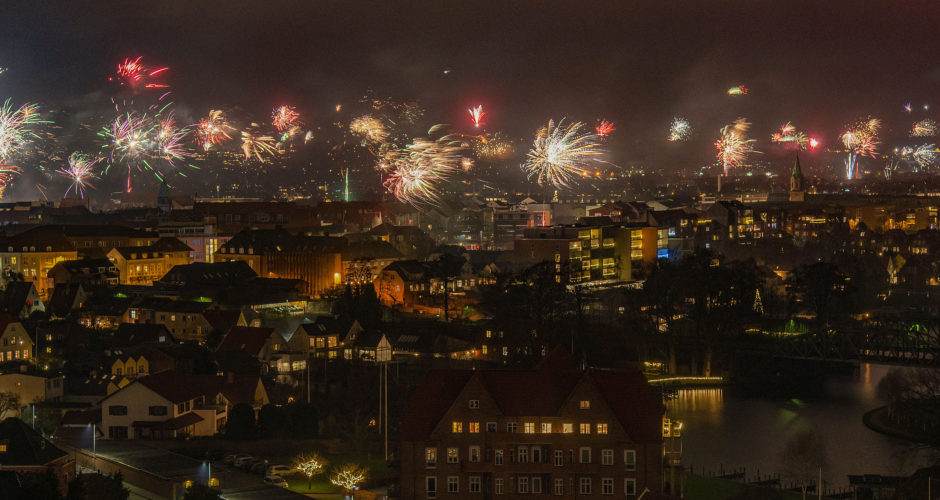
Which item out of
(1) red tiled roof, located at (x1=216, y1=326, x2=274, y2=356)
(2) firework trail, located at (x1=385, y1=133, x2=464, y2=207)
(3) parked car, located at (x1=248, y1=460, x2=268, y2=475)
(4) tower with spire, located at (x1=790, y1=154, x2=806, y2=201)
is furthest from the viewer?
(4) tower with spire, located at (x1=790, y1=154, x2=806, y2=201)

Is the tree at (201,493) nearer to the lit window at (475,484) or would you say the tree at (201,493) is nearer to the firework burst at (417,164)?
the lit window at (475,484)

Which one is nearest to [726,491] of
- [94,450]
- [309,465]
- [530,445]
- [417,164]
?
[530,445]

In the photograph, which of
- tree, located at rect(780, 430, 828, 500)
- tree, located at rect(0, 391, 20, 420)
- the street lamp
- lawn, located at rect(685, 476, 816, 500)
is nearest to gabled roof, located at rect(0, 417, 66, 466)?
the street lamp

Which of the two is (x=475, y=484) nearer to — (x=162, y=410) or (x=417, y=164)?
(x=162, y=410)

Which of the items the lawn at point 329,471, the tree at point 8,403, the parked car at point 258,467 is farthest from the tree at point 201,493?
the tree at point 8,403

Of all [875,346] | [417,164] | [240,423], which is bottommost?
[240,423]

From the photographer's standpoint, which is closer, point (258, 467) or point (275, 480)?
point (275, 480)

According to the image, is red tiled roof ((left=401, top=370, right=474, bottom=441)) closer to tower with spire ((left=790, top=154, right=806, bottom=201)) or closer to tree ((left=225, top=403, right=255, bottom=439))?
tree ((left=225, top=403, right=255, bottom=439))
